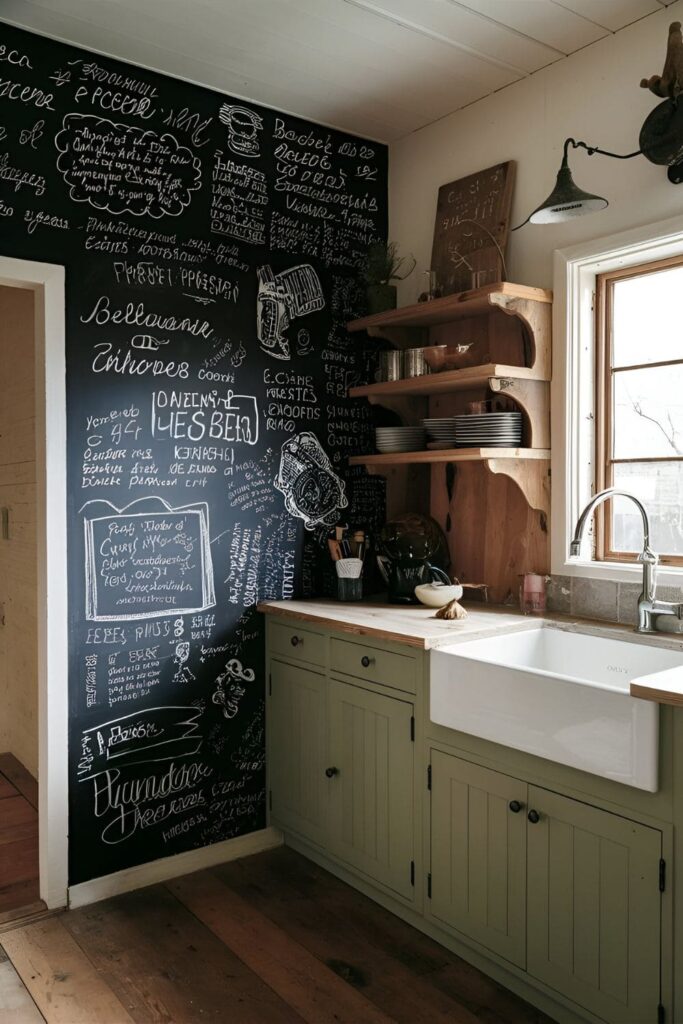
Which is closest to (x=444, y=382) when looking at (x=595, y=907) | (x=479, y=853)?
(x=479, y=853)

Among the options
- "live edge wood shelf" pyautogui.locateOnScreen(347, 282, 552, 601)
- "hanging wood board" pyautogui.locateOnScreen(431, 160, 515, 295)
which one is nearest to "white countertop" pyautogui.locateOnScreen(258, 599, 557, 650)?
"live edge wood shelf" pyautogui.locateOnScreen(347, 282, 552, 601)

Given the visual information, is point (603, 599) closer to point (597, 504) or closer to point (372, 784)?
point (597, 504)

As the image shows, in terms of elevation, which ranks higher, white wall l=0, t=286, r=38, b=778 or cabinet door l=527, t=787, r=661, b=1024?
white wall l=0, t=286, r=38, b=778

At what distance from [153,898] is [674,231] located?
2678 millimetres

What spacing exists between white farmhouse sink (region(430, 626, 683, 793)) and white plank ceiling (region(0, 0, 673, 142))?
190cm

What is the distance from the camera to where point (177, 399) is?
2.88 meters

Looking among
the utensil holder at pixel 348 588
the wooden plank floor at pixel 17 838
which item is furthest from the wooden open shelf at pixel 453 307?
the wooden plank floor at pixel 17 838

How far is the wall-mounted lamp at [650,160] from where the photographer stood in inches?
92.9

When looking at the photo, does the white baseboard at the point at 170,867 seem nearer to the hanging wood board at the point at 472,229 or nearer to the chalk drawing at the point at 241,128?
the hanging wood board at the point at 472,229

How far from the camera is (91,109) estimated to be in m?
2.68

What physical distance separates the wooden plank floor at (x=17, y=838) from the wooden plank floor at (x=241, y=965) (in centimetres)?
20

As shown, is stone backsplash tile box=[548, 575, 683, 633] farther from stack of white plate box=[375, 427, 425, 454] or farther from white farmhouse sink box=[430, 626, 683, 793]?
stack of white plate box=[375, 427, 425, 454]

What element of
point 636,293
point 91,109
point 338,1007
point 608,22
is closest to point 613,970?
point 338,1007

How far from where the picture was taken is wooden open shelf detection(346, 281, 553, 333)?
2.70m
